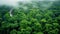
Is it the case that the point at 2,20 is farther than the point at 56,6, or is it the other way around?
the point at 56,6

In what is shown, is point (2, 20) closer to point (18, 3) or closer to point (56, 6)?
point (18, 3)

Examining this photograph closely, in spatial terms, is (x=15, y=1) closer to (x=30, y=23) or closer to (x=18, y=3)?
(x=18, y=3)

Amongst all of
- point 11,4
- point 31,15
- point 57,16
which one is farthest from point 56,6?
point 11,4

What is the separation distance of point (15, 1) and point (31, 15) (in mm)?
1393

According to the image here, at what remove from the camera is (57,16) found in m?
Answer: 5.16

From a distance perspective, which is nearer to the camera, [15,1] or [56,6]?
[56,6]

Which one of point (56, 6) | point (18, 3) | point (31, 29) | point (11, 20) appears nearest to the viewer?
point (31, 29)

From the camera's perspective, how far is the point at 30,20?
4.86m

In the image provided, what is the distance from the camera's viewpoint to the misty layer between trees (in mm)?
4590

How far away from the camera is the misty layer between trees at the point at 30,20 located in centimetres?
459

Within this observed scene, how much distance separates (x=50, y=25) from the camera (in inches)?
183

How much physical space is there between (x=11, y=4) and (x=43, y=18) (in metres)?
1.47

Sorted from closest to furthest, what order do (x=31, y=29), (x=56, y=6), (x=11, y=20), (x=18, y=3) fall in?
1. (x=31, y=29)
2. (x=11, y=20)
3. (x=56, y=6)
4. (x=18, y=3)

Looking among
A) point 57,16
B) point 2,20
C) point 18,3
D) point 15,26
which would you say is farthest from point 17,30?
point 18,3
